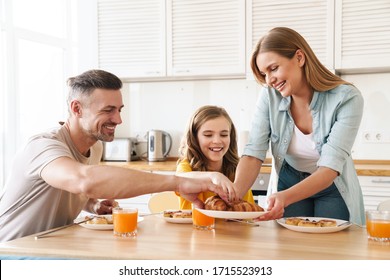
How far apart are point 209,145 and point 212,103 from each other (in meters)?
1.84

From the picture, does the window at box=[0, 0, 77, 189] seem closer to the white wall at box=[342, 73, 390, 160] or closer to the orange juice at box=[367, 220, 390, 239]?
the white wall at box=[342, 73, 390, 160]

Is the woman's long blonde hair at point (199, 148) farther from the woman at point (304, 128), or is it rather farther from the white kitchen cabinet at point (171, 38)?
the white kitchen cabinet at point (171, 38)

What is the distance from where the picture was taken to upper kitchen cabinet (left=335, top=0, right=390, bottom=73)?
3.41 m

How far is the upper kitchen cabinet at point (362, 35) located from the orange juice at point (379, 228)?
229 cm

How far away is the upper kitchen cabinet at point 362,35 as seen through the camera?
11.2 feet

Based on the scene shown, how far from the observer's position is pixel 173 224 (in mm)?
1729

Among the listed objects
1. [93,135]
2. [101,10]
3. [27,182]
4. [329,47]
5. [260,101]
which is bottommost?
[27,182]

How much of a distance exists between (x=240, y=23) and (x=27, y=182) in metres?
2.51

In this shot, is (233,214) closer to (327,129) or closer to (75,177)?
(75,177)

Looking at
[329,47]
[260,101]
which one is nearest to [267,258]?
[260,101]

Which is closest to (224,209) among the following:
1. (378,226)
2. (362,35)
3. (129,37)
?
(378,226)

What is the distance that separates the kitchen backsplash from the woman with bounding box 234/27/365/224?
174cm

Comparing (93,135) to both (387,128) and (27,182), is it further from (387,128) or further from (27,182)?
(387,128)

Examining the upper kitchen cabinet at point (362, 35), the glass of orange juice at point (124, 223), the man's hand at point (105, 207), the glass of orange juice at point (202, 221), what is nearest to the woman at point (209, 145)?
the man's hand at point (105, 207)
